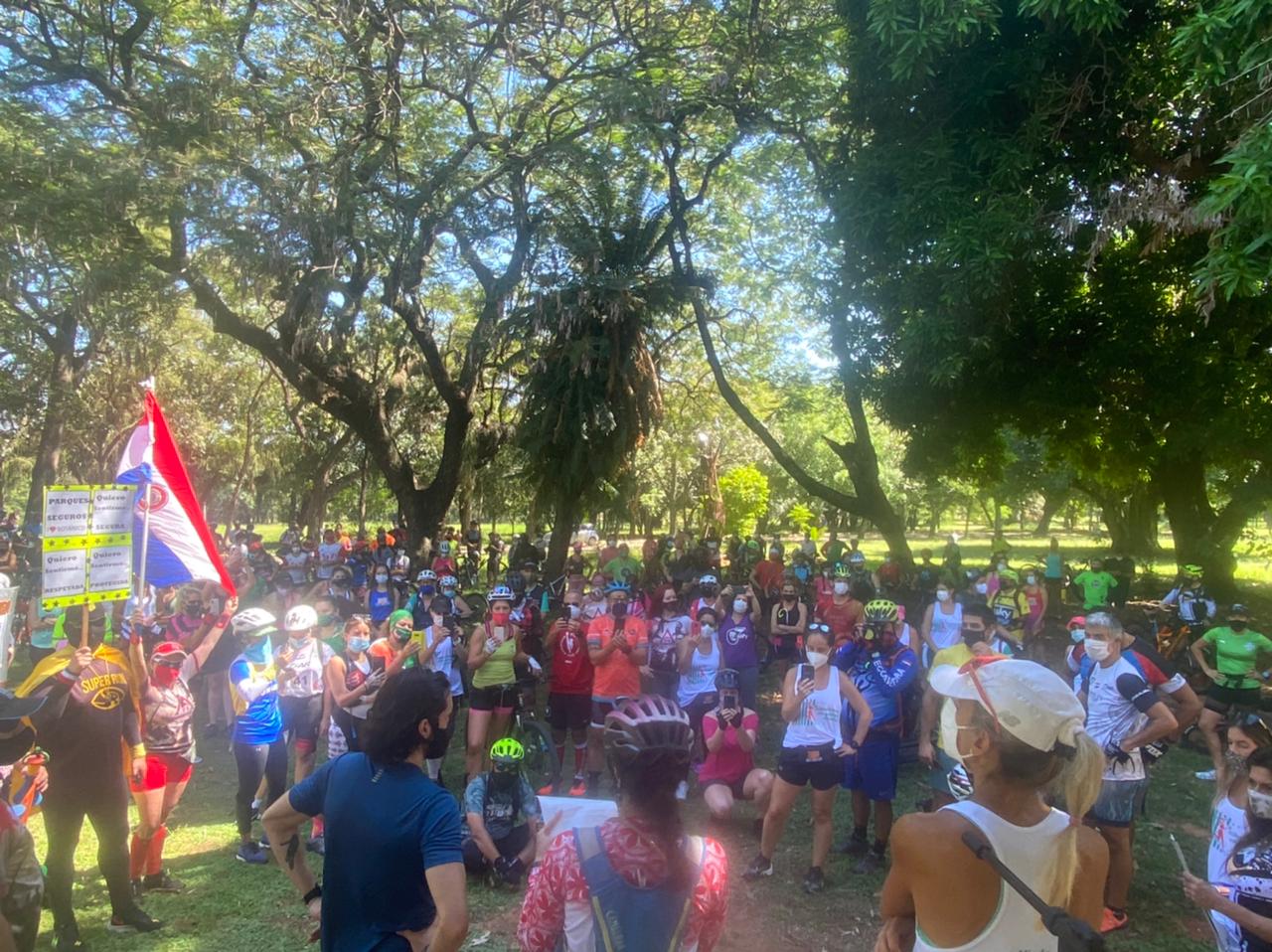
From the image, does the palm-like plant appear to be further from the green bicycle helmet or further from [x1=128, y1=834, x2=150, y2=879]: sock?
[x1=128, y1=834, x2=150, y2=879]: sock

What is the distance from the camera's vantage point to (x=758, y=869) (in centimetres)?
600

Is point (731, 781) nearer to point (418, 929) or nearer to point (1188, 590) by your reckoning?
point (418, 929)

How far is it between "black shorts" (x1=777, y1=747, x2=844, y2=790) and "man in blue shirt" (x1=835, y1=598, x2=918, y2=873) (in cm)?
32

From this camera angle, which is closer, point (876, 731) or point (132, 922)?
point (132, 922)

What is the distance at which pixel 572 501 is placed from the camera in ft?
54.1

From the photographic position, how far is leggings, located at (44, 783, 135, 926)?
4750mm

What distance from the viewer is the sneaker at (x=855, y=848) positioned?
6367 mm

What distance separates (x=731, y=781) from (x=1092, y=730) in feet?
8.46

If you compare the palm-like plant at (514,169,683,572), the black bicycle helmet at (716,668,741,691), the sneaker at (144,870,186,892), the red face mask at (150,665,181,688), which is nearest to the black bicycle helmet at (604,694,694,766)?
the red face mask at (150,665,181,688)

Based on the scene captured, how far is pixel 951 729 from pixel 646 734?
32.4 inches

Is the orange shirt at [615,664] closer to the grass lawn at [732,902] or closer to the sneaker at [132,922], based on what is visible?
the grass lawn at [732,902]

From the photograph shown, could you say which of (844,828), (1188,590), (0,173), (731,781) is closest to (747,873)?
(731,781)

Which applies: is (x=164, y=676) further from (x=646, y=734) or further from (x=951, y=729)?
(x=951, y=729)

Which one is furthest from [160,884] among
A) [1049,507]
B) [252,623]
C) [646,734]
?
[1049,507]
